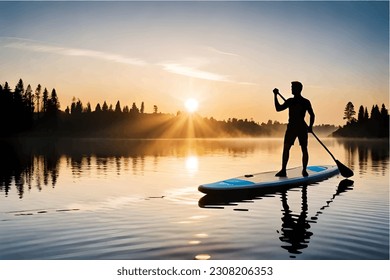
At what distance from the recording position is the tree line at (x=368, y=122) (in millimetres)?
89275

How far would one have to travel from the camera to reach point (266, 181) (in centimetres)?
1717

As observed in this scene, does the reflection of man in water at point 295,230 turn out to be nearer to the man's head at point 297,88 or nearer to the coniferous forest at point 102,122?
the man's head at point 297,88

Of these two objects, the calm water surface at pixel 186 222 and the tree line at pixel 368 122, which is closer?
the calm water surface at pixel 186 222

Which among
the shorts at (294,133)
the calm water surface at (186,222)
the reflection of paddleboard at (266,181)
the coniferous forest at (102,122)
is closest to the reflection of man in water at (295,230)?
the calm water surface at (186,222)

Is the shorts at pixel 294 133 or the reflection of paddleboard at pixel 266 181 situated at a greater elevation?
the shorts at pixel 294 133

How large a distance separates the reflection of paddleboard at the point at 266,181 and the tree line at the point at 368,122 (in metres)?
67.6

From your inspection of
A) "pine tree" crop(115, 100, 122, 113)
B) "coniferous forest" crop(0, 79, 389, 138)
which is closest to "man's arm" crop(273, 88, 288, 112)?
"coniferous forest" crop(0, 79, 389, 138)

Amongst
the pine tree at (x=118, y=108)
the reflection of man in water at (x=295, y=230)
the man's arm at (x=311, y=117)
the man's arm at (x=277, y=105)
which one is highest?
the pine tree at (x=118, y=108)

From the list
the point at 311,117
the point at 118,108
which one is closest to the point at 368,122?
the point at 311,117

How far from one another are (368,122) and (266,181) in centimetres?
8977

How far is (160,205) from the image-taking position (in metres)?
14.2

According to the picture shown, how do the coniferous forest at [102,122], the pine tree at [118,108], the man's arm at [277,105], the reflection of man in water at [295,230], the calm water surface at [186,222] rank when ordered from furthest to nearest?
1. the pine tree at [118,108]
2. the coniferous forest at [102,122]
3. the man's arm at [277,105]
4. the reflection of man in water at [295,230]
5. the calm water surface at [186,222]
